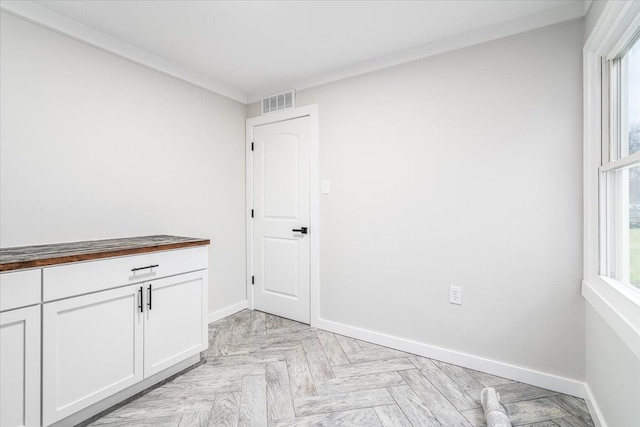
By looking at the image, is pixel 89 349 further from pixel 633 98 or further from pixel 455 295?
pixel 633 98

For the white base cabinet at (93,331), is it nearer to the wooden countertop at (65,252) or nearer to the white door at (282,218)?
the wooden countertop at (65,252)

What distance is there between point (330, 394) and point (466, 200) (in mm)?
1537

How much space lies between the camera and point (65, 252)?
4.96 feet

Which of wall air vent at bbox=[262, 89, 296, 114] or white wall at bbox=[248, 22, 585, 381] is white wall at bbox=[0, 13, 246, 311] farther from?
white wall at bbox=[248, 22, 585, 381]

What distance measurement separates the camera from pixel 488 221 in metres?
1.99

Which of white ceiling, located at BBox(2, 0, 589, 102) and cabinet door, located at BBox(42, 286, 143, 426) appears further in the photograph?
white ceiling, located at BBox(2, 0, 589, 102)

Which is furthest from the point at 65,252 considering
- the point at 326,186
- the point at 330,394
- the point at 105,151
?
the point at 326,186

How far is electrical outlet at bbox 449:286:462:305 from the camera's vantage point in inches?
82.4

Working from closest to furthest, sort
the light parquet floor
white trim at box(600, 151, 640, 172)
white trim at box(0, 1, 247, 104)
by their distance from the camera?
white trim at box(600, 151, 640, 172) < the light parquet floor < white trim at box(0, 1, 247, 104)

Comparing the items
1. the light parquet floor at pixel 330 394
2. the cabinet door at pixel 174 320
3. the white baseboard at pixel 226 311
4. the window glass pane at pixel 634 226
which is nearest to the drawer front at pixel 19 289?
the cabinet door at pixel 174 320

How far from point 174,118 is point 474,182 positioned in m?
2.41

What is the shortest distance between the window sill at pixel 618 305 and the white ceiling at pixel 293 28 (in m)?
1.51

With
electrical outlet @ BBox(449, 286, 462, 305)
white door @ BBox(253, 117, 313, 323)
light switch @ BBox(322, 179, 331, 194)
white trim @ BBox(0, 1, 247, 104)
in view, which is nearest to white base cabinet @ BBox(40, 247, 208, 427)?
white door @ BBox(253, 117, 313, 323)

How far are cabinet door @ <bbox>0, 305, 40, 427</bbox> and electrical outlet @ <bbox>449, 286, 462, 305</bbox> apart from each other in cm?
233
